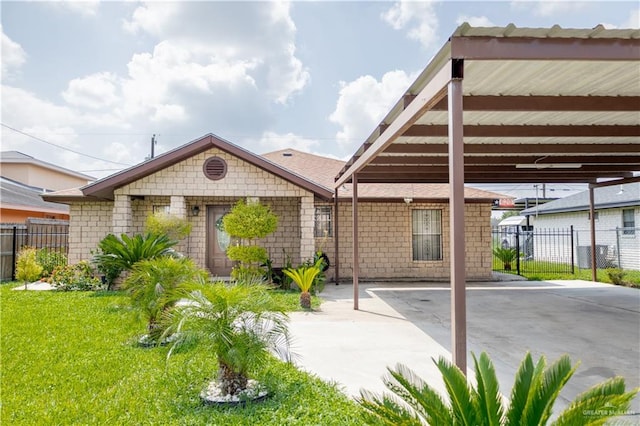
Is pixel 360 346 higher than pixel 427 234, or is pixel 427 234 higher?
pixel 427 234

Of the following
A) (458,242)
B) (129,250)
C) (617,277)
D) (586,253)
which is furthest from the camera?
(586,253)

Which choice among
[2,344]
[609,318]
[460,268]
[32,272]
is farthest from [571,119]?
[32,272]

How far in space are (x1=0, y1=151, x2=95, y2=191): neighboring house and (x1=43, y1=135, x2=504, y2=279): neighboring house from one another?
14911 mm

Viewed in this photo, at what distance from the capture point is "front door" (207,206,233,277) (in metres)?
13.5

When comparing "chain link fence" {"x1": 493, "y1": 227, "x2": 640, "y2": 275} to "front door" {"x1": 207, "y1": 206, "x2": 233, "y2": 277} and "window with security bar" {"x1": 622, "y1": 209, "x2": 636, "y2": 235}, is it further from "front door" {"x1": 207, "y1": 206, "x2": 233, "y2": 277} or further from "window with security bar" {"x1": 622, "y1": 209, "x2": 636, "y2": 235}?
"front door" {"x1": 207, "y1": 206, "x2": 233, "y2": 277}

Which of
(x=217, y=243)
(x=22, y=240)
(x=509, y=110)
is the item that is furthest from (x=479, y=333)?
(x=22, y=240)

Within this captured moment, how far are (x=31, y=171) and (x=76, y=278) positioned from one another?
55.1ft

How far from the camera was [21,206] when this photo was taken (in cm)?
1748

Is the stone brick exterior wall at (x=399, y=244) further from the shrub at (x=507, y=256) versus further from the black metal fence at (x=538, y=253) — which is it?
the shrub at (x=507, y=256)

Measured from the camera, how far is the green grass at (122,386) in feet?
12.6

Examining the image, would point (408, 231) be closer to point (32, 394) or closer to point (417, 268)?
point (417, 268)

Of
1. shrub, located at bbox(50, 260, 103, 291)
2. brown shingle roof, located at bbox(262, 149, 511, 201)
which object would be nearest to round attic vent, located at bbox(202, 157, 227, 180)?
brown shingle roof, located at bbox(262, 149, 511, 201)

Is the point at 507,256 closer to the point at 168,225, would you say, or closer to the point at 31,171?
the point at 168,225

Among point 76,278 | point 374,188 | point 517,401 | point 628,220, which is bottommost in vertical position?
point 76,278
